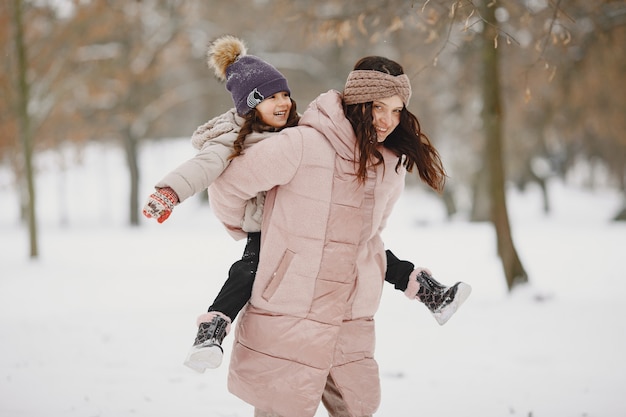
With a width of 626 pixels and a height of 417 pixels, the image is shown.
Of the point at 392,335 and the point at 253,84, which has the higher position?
the point at 253,84

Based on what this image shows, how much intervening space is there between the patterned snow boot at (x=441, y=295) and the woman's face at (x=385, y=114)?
0.72 m

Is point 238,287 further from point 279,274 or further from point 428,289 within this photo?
point 428,289

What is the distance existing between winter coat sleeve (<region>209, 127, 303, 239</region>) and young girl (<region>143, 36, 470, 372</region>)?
6 cm

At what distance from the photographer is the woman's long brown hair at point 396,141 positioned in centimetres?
249

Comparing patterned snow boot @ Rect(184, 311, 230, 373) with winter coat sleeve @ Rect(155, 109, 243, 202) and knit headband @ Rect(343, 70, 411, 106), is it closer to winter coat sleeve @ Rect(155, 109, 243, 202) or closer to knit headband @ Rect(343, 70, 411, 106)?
winter coat sleeve @ Rect(155, 109, 243, 202)

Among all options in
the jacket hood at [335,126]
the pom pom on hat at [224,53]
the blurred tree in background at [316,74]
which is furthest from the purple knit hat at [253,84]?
the blurred tree in background at [316,74]

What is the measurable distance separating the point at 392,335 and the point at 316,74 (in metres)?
14.6

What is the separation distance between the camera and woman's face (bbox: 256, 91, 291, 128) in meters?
2.66

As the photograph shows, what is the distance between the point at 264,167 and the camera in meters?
2.42

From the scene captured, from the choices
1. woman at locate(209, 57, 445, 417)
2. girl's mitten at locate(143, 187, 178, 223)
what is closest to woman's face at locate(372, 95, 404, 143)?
woman at locate(209, 57, 445, 417)

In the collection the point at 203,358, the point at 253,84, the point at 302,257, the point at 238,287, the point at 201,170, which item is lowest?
the point at 203,358

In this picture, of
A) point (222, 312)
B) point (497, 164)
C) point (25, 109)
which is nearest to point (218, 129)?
point (222, 312)

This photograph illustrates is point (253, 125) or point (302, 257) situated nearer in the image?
point (302, 257)

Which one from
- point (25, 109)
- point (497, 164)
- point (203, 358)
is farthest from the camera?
point (25, 109)
